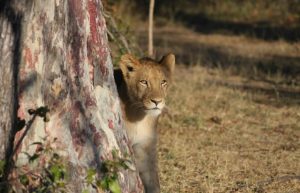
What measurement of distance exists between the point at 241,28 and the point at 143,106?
10257 millimetres

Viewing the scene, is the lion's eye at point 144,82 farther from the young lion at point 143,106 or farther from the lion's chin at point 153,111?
the lion's chin at point 153,111

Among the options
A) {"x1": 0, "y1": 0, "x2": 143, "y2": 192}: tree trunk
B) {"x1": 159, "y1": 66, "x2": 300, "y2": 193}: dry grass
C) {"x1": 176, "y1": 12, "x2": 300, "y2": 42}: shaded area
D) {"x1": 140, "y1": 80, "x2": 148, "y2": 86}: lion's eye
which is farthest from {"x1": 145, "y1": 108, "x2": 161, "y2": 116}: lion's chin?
{"x1": 176, "y1": 12, "x2": 300, "y2": 42}: shaded area

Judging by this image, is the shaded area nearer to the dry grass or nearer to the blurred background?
the blurred background

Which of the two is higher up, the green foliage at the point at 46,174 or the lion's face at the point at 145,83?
the lion's face at the point at 145,83

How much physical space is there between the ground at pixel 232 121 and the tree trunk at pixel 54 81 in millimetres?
1790

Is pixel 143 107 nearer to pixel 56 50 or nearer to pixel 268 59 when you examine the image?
pixel 56 50

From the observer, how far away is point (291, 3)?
1734 cm

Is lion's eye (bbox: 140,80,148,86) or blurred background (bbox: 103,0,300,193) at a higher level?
lion's eye (bbox: 140,80,148,86)

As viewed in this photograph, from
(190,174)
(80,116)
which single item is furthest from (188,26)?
(80,116)

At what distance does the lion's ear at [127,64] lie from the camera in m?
6.39

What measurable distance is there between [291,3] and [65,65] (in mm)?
12960

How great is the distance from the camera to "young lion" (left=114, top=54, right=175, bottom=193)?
6199mm

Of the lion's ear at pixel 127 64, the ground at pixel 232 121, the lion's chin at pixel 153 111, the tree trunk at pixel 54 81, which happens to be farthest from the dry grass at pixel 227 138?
the tree trunk at pixel 54 81

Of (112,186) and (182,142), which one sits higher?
(112,186)
